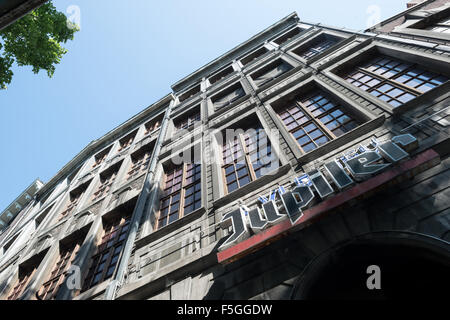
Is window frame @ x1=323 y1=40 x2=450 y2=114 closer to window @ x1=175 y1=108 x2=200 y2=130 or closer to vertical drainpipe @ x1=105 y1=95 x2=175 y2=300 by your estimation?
vertical drainpipe @ x1=105 y1=95 x2=175 y2=300

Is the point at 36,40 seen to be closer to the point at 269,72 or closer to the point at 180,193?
the point at 180,193

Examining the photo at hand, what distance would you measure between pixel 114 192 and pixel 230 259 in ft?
31.2

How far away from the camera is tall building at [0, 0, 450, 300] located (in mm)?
4406

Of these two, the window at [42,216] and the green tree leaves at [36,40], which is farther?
the window at [42,216]

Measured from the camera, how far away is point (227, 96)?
53.9 feet

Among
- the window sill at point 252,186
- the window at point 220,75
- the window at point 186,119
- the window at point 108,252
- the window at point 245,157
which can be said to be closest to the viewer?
the window sill at point 252,186

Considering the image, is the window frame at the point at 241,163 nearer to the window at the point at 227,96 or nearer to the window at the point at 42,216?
the window at the point at 227,96

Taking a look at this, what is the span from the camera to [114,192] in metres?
12.5

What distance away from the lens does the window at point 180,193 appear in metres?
8.79

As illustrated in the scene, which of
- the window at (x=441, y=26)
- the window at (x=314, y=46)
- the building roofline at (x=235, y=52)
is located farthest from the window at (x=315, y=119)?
the building roofline at (x=235, y=52)

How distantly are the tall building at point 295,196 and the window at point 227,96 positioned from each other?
0.25 meters

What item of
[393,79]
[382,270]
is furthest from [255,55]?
[382,270]

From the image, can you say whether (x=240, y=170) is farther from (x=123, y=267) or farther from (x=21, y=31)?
(x=21, y=31)
